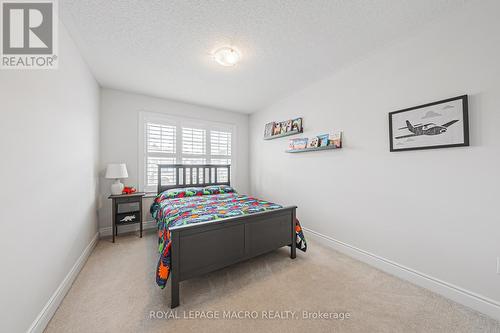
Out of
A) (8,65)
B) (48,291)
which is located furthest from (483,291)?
(8,65)

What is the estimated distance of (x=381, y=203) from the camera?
207cm

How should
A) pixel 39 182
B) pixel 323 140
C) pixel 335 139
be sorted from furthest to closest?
1. pixel 323 140
2. pixel 335 139
3. pixel 39 182

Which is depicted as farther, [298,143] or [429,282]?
[298,143]

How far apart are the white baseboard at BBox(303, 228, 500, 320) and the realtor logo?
356cm

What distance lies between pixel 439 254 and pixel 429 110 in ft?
4.50

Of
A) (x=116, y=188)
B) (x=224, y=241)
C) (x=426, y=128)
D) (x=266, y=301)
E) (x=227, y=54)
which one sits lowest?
(x=266, y=301)

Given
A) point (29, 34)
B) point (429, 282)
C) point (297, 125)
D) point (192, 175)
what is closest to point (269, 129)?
point (297, 125)

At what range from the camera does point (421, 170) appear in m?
1.77

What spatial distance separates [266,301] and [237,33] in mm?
2611

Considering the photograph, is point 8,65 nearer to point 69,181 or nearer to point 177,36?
point 69,181

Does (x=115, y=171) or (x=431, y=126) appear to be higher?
(x=431, y=126)

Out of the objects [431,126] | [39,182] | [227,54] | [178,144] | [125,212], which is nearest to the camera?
[39,182]

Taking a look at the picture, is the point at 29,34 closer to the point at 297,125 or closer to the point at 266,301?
the point at 266,301

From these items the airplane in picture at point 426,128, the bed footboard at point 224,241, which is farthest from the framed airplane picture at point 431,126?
the bed footboard at point 224,241
